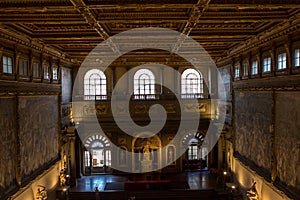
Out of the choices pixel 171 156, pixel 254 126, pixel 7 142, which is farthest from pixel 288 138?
pixel 171 156

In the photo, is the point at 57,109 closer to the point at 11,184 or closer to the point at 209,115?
the point at 11,184

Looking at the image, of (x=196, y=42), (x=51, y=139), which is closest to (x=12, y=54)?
(x=51, y=139)

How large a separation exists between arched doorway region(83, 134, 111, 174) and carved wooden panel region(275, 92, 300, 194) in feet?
51.4

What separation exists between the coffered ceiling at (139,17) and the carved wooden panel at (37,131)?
307cm

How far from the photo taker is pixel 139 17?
11.0m

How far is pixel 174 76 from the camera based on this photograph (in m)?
26.9

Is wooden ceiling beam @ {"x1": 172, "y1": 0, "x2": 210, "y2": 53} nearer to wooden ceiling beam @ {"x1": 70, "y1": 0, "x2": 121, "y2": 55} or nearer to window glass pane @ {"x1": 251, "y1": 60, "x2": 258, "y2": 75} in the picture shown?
wooden ceiling beam @ {"x1": 70, "y1": 0, "x2": 121, "y2": 55}

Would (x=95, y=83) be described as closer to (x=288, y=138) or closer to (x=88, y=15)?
(x=88, y=15)

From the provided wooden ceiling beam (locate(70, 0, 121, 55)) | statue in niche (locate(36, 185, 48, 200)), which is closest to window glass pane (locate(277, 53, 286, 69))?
wooden ceiling beam (locate(70, 0, 121, 55))

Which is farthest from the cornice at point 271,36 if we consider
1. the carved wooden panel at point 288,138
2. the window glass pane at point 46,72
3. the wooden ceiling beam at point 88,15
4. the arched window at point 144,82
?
the window glass pane at point 46,72

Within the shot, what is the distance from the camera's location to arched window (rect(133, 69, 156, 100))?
27109 millimetres

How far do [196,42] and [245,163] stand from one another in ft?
21.9

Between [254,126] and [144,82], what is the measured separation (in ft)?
40.8

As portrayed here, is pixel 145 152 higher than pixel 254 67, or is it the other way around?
pixel 254 67
